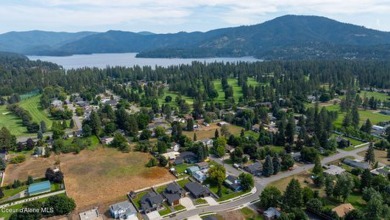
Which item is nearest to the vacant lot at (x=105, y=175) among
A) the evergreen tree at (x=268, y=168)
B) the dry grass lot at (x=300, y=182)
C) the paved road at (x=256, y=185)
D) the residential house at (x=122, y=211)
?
the residential house at (x=122, y=211)

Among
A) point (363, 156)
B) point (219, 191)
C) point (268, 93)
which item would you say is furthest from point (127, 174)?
point (268, 93)

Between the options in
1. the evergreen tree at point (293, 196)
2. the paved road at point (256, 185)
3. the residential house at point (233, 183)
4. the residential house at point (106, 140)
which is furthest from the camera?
the residential house at point (106, 140)

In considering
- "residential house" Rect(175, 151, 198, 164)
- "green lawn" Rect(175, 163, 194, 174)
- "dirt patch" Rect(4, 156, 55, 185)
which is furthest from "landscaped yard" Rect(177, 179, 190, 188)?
"dirt patch" Rect(4, 156, 55, 185)

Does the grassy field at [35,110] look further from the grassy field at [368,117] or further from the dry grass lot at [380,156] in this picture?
the grassy field at [368,117]

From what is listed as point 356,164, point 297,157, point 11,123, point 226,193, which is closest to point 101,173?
point 226,193

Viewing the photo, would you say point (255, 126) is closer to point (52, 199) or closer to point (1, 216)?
point (52, 199)

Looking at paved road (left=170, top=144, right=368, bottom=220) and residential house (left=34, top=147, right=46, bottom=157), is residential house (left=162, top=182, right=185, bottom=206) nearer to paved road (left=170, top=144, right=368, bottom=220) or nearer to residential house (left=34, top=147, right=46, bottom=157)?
paved road (left=170, top=144, right=368, bottom=220)

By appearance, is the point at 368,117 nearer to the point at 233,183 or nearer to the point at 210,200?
the point at 233,183
